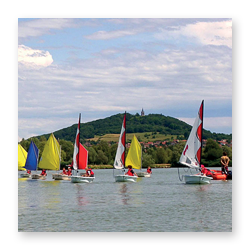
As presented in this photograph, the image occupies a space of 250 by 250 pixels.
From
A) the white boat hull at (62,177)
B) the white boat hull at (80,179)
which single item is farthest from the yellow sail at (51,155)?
the white boat hull at (80,179)

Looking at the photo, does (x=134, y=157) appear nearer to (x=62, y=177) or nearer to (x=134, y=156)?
(x=134, y=156)

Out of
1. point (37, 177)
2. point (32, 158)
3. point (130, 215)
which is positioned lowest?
point (37, 177)

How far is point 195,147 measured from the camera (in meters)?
41.6

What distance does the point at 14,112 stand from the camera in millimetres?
12562

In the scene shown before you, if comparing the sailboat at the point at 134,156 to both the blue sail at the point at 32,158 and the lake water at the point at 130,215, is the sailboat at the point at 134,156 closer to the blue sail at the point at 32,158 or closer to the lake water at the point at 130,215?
the blue sail at the point at 32,158

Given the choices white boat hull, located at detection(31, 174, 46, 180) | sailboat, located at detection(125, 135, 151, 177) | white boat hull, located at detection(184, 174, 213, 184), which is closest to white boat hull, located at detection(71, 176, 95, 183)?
sailboat, located at detection(125, 135, 151, 177)

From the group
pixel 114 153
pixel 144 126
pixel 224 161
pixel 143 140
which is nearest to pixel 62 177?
pixel 224 161

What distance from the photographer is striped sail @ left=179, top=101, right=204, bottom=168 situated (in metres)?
41.4

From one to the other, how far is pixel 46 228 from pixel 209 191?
2120 centimetres

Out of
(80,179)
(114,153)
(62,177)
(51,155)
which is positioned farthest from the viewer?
(114,153)

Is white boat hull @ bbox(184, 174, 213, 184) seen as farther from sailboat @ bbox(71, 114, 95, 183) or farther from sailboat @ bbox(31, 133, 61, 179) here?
sailboat @ bbox(31, 133, 61, 179)

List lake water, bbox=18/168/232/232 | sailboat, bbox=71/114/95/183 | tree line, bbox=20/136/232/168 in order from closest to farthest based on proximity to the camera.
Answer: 1. lake water, bbox=18/168/232/232
2. sailboat, bbox=71/114/95/183
3. tree line, bbox=20/136/232/168

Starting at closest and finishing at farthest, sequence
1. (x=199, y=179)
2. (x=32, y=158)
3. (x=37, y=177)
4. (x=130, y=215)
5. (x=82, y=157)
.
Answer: (x=130, y=215), (x=199, y=179), (x=82, y=157), (x=37, y=177), (x=32, y=158)
